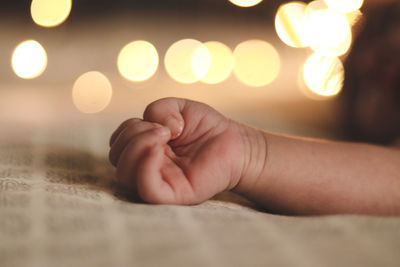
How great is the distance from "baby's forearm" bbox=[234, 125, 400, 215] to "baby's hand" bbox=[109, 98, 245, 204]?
3cm

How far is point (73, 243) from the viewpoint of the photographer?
0.33m

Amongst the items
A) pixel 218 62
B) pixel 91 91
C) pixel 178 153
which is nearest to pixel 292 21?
pixel 218 62

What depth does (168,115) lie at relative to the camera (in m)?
0.50

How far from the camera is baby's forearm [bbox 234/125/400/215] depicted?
51cm

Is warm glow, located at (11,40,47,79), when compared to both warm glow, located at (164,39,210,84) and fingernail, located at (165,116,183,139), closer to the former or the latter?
warm glow, located at (164,39,210,84)

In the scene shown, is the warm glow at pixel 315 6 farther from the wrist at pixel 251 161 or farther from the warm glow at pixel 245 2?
the wrist at pixel 251 161

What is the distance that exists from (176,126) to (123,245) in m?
0.19

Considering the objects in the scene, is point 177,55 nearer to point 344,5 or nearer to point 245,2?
point 245,2

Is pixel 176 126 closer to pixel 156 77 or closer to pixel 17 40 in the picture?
pixel 156 77

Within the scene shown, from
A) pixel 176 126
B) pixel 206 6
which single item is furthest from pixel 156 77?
pixel 176 126

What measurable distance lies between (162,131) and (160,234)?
0.48 ft

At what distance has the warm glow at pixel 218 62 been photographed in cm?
194

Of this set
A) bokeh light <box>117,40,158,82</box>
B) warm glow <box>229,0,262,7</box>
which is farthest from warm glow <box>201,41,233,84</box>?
warm glow <box>229,0,262,7</box>

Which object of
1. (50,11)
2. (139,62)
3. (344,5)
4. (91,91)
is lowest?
(91,91)
